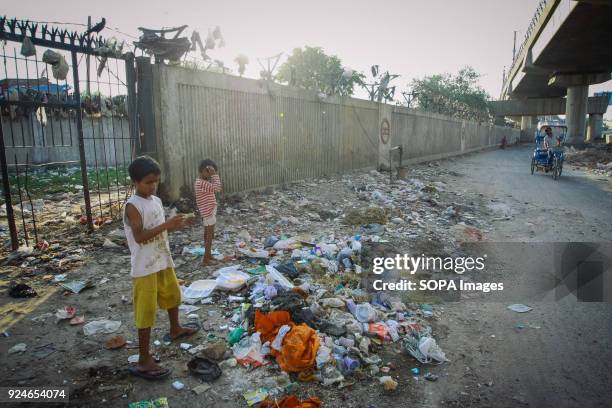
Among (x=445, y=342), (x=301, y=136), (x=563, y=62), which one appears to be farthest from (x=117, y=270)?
(x=563, y=62)

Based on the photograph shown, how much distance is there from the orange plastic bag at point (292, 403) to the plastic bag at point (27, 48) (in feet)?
15.8

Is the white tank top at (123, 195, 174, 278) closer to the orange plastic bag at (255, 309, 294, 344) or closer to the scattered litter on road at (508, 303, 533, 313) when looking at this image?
the orange plastic bag at (255, 309, 294, 344)

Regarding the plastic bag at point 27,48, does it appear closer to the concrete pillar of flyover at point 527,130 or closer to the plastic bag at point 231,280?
the plastic bag at point 231,280

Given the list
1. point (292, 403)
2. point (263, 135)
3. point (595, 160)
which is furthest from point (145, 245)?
point (595, 160)

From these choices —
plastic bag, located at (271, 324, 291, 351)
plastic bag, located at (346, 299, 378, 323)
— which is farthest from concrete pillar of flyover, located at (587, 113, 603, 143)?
plastic bag, located at (271, 324, 291, 351)

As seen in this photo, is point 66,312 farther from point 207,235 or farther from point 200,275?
point 207,235

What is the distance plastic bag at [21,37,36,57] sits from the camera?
430cm

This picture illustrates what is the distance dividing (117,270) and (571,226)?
7.04 metres

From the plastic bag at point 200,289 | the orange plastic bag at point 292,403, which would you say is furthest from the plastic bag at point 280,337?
the plastic bag at point 200,289

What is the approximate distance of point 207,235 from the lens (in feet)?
14.3

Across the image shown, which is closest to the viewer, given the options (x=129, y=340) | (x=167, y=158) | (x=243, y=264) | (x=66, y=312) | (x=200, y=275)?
(x=129, y=340)

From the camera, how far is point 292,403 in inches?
85.2

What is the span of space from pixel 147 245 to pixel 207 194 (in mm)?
1956

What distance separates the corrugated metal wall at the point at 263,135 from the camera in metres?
6.35
